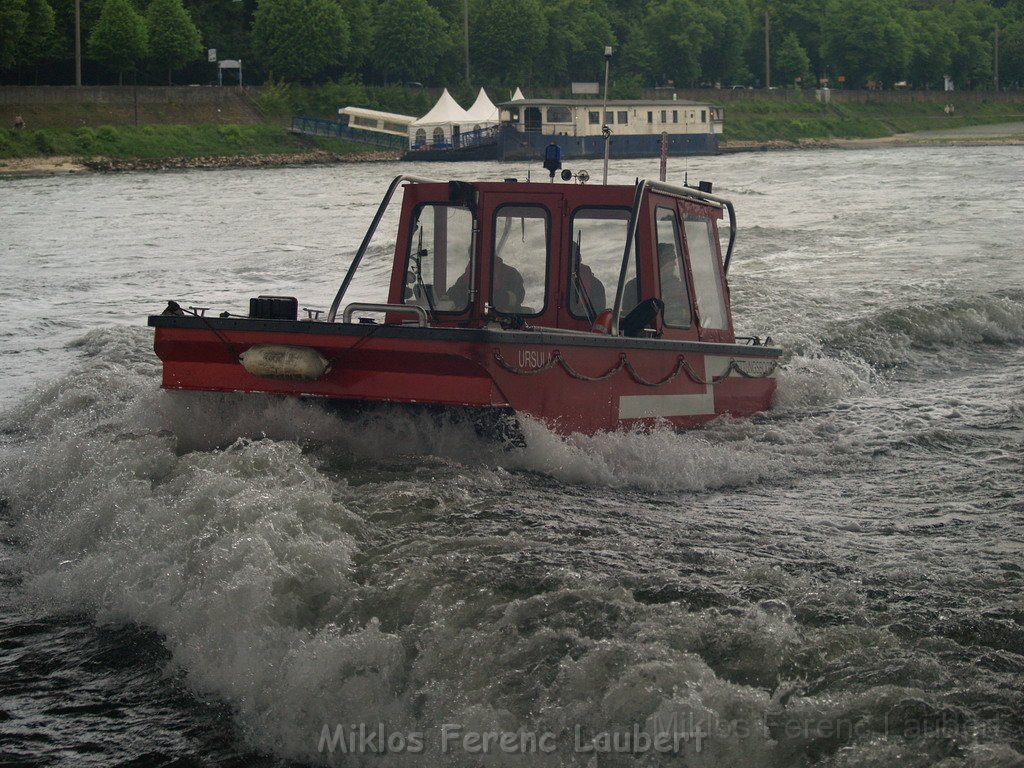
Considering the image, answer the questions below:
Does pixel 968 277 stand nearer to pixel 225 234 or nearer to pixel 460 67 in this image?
pixel 225 234

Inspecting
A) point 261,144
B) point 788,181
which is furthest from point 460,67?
point 788,181

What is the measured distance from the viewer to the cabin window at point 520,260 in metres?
9.53

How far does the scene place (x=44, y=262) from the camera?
82.5ft

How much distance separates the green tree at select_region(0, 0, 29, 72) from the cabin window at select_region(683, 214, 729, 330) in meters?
68.6

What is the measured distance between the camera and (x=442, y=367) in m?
8.23

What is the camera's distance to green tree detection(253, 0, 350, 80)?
9025 cm

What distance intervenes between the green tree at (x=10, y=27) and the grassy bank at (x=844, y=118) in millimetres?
44668

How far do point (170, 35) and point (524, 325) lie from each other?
79.3 metres

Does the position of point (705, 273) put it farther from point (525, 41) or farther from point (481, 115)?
point (525, 41)

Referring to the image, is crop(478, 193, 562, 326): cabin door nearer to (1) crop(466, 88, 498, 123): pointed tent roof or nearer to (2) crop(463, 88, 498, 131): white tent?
(2) crop(463, 88, 498, 131): white tent

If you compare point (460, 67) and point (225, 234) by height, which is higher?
point (460, 67)

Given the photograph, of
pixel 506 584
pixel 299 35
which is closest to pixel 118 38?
pixel 299 35

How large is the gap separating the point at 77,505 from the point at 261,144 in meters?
69.3

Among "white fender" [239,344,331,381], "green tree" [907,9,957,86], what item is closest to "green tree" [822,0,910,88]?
"green tree" [907,9,957,86]
